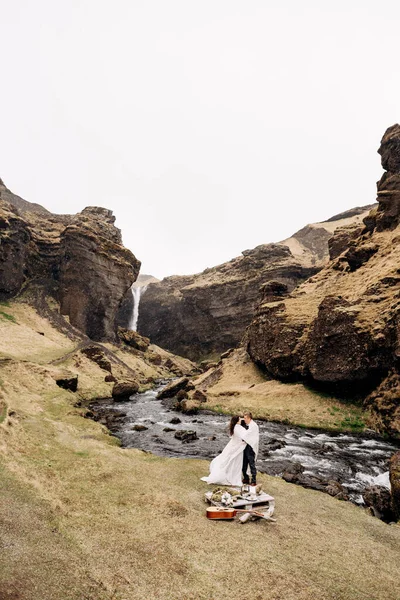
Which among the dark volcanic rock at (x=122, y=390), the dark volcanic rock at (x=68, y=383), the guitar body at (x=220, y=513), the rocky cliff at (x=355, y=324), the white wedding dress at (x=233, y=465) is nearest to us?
the guitar body at (x=220, y=513)

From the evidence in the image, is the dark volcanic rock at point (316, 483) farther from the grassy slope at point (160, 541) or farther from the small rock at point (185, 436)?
the small rock at point (185, 436)

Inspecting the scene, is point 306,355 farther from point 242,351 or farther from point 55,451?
point 55,451

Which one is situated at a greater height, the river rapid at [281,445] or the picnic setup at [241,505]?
the picnic setup at [241,505]

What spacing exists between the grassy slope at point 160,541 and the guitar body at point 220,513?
226 millimetres

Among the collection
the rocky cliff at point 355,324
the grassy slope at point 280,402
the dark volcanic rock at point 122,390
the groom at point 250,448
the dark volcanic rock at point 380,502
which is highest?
the rocky cliff at point 355,324

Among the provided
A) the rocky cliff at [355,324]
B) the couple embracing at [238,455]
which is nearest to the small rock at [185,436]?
the couple embracing at [238,455]

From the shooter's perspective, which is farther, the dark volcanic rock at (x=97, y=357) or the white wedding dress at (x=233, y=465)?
the dark volcanic rock at (x=97, y=357)

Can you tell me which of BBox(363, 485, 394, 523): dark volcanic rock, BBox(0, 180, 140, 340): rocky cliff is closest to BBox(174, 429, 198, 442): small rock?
BBox(363, 485, 394, 523): dark volcanic rock

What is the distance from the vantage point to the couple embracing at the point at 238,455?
1395 centimetres

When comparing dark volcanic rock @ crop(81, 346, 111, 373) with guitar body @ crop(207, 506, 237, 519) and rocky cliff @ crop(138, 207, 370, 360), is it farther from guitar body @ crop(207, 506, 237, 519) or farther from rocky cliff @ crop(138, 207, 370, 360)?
guitar body @ crop(207, 506, 237, 519)

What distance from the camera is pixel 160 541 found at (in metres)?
9.35

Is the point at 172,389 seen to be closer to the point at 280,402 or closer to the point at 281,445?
the point at 280,402

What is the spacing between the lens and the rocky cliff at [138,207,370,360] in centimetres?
12062

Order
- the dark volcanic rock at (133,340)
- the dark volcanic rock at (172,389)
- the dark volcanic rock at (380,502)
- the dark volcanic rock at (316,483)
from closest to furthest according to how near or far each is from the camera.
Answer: the dark volcanic rock at (380,502)
the dark volcanic rock at (316,483)
the dark volcanic rock at (172,389)
the dark volcanic rock at (133,340)
